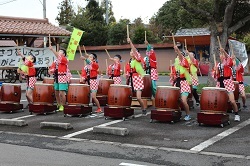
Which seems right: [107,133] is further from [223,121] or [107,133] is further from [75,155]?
[223,121]

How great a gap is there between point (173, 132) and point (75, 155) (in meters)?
2.40

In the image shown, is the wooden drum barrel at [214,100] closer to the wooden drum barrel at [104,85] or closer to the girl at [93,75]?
the girl at [93,75]

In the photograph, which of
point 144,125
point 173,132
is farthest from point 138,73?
point 173,132

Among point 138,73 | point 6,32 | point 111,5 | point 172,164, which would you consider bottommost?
point 172,164

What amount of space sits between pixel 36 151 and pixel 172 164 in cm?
244

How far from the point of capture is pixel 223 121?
8.51 meters

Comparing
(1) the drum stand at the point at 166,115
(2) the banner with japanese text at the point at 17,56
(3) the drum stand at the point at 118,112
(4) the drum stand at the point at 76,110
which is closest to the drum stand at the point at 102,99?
(4) the drum stand at the point at 76,110

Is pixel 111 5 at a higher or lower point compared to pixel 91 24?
higher

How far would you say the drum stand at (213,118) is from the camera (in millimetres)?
8414

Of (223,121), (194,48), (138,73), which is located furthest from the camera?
(194,48)

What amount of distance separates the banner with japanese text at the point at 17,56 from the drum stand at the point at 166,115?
33.0 feet

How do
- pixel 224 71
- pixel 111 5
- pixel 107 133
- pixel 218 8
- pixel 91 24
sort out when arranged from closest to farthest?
Answer: pixel 107 133
pixel 224 71
pixel 218 8
pixel 91 24
pixel 111 5

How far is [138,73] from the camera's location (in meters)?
10.2

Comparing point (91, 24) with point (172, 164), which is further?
point (91, 24)
